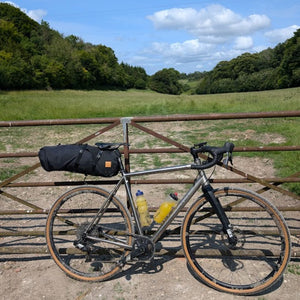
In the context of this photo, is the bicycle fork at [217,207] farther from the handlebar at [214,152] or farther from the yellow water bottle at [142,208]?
the yellow water bottle at [142,208]

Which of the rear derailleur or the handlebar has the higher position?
the handlebar

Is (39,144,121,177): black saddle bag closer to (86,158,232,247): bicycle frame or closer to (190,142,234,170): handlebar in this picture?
(86,158,232,247): bicycle frame

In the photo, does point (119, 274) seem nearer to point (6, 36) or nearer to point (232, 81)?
point (6, 36)

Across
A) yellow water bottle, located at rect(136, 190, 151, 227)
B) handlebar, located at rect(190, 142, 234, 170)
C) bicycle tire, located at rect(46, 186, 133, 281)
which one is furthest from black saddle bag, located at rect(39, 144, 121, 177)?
handlebar, located at rect(190, 142, 234, 170)

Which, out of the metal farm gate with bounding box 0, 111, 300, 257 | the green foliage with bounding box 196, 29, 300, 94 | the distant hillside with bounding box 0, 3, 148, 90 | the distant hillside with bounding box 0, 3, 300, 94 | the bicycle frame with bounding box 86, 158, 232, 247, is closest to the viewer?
the bicycle frame with bounding box 86, 158, 232, 247

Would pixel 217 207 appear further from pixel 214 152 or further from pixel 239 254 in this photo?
pixel 239 254

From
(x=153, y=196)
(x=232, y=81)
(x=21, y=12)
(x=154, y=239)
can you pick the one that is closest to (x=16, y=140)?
(x=153, y=196)

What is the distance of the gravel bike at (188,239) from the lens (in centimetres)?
301

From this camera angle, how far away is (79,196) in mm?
3551

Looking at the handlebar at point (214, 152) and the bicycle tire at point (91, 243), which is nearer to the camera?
the handlebar at point (214, 152)

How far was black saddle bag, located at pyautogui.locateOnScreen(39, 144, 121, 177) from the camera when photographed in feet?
10.4

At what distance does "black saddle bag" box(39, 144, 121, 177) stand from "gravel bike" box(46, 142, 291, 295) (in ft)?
0.34

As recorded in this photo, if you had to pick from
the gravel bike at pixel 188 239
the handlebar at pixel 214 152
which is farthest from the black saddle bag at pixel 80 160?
the handlebar at pixel 214 152

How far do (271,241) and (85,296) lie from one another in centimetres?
238
